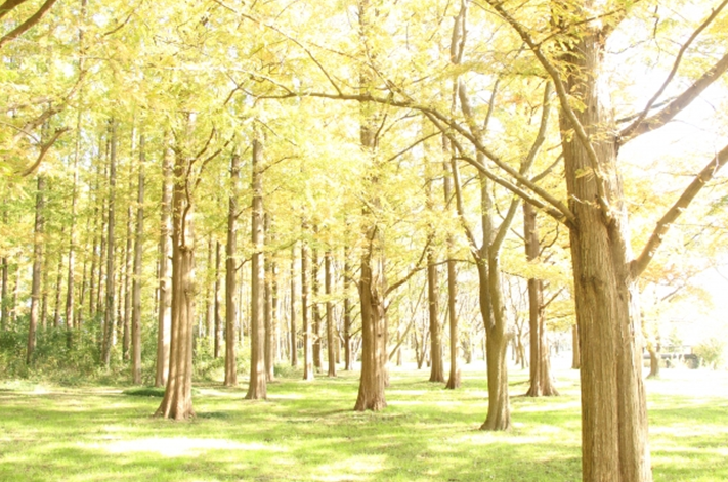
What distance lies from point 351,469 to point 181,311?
18.8 ft

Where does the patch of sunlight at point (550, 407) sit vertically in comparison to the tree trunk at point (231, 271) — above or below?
below

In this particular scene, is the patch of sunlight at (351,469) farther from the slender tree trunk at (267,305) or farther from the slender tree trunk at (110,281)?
the slender tree trunk at (110,281)

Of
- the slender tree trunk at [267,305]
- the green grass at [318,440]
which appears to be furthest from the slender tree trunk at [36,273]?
the slender tree trunk at [267,305]

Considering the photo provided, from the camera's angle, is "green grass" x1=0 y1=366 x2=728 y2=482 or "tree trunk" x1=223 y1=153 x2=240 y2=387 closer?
"green grass" x1=0 y1=366 x2=728 y2=482

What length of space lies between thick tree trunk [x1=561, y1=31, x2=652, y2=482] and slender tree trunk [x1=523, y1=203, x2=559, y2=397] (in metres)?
10.6

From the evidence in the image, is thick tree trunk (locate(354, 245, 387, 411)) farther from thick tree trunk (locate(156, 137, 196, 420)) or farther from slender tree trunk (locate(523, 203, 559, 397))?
slender tree trunk (locate(523, 203, 559, 397))

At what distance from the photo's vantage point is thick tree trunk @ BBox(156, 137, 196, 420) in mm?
11094

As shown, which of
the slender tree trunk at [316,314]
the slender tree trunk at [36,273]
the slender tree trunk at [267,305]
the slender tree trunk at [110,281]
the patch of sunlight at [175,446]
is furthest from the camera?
the slender tree trunk at [316,314]

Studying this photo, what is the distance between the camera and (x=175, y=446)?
27.3ft

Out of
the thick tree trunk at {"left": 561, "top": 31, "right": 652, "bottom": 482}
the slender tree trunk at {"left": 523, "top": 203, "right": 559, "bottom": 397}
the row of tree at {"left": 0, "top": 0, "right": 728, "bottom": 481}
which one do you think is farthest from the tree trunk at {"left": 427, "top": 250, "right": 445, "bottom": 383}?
the thick tree trunk at {"left": 561, "top": 31, "right": 652, "bottom": 482}

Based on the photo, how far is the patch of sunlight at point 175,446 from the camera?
7.97 meters

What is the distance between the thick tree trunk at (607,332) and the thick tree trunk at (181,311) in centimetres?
828

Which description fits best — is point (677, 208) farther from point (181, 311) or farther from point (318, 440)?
point (181, 311)

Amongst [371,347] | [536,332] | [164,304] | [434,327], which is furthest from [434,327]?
[164,304]
